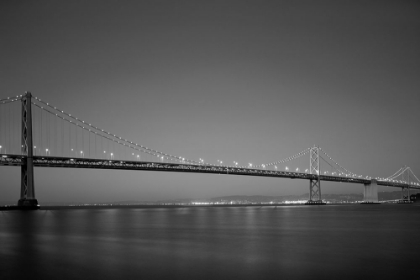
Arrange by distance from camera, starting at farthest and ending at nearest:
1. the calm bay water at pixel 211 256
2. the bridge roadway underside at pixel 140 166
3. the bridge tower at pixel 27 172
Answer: the bridge roadway underside at pixel 140 166, the bridge tower at pixel 27 172, the calm bay water at pixel 211 256

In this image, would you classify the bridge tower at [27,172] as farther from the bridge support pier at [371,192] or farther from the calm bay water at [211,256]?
the bridge support pier at [371,192]

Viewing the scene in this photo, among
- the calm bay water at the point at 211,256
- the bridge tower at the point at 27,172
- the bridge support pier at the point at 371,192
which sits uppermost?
the bridge tower at the point at 27,172

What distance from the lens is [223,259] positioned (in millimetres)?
13305

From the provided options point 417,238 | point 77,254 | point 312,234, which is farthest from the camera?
point 312,234

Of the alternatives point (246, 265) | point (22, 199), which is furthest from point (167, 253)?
point (22, 199)

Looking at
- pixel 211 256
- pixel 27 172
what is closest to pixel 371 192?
pixel 27 172

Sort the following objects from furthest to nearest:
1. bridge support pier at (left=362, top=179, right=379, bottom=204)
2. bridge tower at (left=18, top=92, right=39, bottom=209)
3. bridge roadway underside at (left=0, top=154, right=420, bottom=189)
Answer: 1. bridge support pier at (left=362, top=179, right=379, bottom=204)
2. bridge roadway underside at (left=0, top=154, right=420, bottom=189)
3. bridge tower at (left=18, top=92, right=39, bottom=209)

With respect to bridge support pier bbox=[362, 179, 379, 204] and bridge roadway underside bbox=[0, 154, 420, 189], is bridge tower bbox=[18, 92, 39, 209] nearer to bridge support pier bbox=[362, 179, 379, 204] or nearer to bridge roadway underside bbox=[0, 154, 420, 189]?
bridge roadway underside bbox=[0, 154, 420, 189]

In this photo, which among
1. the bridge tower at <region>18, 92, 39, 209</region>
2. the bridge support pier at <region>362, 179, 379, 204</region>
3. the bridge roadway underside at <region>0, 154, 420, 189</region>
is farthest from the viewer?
the bridge support pier at <region>362, 179, 379, 204</region>

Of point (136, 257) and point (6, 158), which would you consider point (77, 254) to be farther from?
point (6, 158)

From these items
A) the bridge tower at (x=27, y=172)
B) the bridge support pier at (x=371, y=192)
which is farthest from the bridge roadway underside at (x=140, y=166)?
the bridge support pier at (x=371, y=192)

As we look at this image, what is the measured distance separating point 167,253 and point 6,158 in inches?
1421

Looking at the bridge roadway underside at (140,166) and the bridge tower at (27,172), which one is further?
the bridge roadway underside at (140,166)

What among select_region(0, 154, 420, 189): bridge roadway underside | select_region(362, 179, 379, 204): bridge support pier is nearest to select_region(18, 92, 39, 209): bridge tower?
select_region(0, 154, 420, 189): bridge roadway underside
